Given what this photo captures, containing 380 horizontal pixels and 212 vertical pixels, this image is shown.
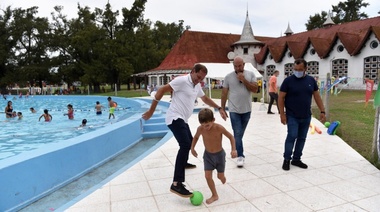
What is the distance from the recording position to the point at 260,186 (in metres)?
4.14

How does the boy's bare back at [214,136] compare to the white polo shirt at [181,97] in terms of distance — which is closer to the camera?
the boy's bare back at [214,136]

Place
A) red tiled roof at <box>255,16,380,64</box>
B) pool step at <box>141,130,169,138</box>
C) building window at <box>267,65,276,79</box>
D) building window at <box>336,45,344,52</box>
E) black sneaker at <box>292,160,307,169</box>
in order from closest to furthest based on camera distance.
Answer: black sneaker at <box>292,160,307,169</box> < pool step at <box>141,130,169,138</box> < red tiled roof at <box>255,16,380,64</box> < building window at <box>336,45,344,52</box> < building window at <box>267,65,276,79</box>

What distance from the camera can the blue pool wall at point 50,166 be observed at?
13.7 feet

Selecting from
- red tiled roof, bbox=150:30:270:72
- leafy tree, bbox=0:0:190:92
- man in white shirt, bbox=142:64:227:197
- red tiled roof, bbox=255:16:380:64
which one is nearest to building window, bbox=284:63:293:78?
red tiled roof, bbox=255:16:380:64

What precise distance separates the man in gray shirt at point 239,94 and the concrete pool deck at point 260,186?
2.46 feet

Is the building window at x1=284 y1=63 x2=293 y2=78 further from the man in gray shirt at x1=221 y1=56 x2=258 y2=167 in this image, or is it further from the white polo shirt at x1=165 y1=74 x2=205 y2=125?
the white polo shirt at x1=165 y1=74 x2=205 y2=125

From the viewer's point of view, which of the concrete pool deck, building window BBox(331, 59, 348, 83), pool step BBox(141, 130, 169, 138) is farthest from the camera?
building window BBox(331, 59, 348, 83)

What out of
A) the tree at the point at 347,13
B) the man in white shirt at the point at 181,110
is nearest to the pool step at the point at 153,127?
the man in white shirt at the point at 181,110

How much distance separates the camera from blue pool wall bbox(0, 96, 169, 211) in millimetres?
4172

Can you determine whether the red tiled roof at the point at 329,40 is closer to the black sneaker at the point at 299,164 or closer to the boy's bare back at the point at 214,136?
the black sneaker at the point at 299,164

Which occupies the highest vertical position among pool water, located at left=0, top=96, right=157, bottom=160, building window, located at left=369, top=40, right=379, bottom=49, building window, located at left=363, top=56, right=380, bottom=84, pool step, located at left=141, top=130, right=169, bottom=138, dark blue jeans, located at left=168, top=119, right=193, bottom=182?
building window, located at left=369, top=40, right=379, bottom=49

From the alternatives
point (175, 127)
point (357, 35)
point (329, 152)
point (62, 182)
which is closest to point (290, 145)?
point (329, 152)

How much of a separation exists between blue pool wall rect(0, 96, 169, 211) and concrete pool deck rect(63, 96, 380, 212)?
1.16 meters

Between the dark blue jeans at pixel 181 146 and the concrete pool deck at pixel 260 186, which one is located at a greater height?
the dark blue jeans at pixel 181 146
